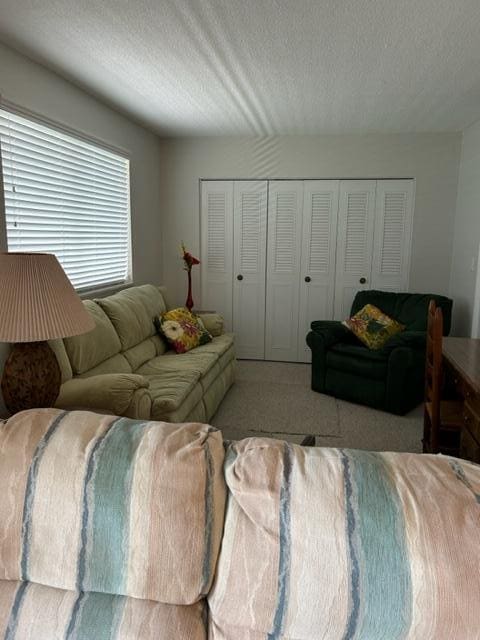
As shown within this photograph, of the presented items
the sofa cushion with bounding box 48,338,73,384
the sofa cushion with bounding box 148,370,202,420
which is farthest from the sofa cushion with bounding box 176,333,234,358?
the sofa cushion with bounding box 48,338,73,384

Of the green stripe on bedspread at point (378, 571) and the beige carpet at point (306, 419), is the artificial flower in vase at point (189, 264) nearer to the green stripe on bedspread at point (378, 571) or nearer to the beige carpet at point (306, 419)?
the beige carpet at point (306, 419)

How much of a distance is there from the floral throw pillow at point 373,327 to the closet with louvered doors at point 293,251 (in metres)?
0.72

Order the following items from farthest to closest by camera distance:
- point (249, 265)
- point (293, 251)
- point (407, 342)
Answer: point (249, 265)
point (293, 251)
point (407, 342)

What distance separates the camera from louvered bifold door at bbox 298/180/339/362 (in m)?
4.67

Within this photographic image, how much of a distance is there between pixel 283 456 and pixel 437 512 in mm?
316

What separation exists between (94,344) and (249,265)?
2502mm

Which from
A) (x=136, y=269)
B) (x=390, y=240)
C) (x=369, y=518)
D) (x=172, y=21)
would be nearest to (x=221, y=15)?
(x=172, y=21)

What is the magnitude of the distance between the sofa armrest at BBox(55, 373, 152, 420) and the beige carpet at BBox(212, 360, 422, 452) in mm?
1117

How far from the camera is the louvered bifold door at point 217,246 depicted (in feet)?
15.9

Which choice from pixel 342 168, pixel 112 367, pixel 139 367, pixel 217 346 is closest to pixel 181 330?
pixel 217 346

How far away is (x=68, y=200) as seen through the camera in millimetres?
3129

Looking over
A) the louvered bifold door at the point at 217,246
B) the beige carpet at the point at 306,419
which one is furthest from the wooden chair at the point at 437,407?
the louvered bifold door at the point at 217,246

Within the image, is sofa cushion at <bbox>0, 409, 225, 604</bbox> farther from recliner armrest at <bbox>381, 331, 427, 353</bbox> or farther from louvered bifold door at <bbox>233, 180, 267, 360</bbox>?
louvered bifold door at <bbox>233, 180, 267, 360</bbox>

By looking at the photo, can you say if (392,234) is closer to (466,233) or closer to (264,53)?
(466,233)
